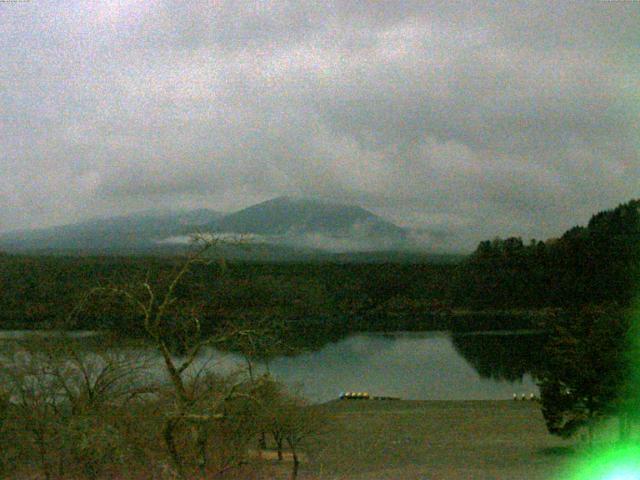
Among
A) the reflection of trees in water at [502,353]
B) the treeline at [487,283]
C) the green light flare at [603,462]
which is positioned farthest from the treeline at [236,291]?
the green light flare at [603,462]

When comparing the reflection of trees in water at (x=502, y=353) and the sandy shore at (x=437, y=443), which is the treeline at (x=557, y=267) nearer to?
the reflection of trees in water at (x=502, y=353)

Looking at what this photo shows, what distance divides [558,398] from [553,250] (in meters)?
43.9

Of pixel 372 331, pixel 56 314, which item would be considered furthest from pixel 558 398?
pixel 372 331

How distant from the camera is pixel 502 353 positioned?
4672 centimetres

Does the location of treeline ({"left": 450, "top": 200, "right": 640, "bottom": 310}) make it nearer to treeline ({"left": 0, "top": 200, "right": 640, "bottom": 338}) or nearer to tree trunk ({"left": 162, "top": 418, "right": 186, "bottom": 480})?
treeline ({"left": 0, "top": 200, "right": 640, "bottom": 338})

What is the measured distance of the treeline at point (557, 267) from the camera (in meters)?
53.7

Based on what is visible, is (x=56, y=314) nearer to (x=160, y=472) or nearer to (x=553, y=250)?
(x=160, y=472)

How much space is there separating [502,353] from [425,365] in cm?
602

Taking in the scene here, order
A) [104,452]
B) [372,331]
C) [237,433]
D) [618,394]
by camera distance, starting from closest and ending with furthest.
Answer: [104,452] < [237,433] < [618,394] < [372,331]

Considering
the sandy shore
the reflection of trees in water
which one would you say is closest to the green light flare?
the sandy shore

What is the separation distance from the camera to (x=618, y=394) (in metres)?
15.2

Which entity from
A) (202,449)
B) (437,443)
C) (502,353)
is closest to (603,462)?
(437,443)

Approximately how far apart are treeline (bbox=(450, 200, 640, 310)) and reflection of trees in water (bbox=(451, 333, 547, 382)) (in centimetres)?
515

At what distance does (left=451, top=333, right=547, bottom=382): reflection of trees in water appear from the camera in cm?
4194
